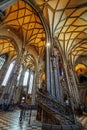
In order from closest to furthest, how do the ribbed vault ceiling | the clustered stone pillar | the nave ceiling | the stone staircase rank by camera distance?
the stone staircase
the clustered stone pillar
the nave ceiling
the ribbed vault ceiling

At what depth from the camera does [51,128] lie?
5668 millimetres

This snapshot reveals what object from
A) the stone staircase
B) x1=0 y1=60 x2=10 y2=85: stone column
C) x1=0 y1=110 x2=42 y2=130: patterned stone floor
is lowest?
x1=0 y1=110 x2=42 y2=130: patterned stone floor

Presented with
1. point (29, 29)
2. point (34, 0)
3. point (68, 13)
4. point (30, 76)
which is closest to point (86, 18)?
point (68, 13)

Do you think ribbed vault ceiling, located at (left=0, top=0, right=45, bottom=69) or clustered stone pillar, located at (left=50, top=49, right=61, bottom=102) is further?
ribbed vault ceiling, located at (left=0, top=0, right=45, bottom=69)

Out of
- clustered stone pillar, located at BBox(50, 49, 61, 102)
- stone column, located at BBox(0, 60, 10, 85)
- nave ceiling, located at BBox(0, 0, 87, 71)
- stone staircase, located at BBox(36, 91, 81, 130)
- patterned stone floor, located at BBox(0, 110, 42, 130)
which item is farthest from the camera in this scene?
stone column, located at BBox(0, 60, 10, 85)

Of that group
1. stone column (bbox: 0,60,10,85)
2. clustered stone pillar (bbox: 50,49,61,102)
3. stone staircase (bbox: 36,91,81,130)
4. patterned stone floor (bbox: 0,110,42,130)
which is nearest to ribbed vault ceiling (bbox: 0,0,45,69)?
stone column (bbox: 0,60,10,85)

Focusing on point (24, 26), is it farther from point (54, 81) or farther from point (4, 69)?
point (54, 81)

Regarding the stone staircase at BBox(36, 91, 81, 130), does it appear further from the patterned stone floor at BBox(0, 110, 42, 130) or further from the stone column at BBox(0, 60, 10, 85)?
the stone column at BBox(0, 60, 10, 85)

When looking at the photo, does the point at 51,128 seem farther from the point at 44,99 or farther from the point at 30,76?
the point at 30,76

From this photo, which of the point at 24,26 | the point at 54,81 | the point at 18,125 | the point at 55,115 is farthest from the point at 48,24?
the point at 18,125

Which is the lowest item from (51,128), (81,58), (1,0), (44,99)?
(51,128)

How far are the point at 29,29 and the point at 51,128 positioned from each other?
13.6m

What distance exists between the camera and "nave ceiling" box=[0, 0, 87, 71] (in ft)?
40.8

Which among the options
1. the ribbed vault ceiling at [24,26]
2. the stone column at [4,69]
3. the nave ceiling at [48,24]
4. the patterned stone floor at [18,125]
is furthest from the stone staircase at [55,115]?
the stone column at [4,69]
